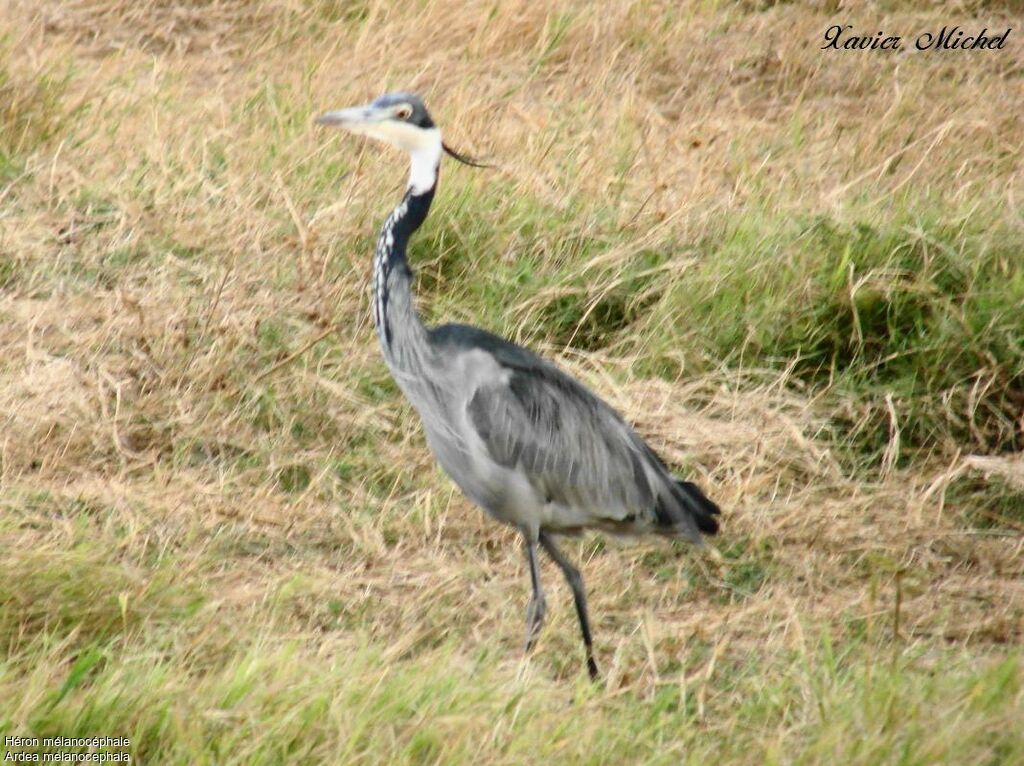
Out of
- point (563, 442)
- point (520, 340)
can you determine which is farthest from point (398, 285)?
point (520, 340)

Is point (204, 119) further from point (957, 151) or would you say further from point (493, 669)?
point (493, 669)

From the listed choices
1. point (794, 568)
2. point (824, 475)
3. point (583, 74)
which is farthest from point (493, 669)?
point (583, 74)

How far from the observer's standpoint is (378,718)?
11.3 ft

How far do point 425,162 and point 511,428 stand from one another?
756 mm

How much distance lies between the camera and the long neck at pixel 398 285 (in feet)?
14.1

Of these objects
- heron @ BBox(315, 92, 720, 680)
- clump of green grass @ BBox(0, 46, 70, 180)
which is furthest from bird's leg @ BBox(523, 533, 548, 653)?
clump of green grass @ BBox(0, 46, 70, 180)

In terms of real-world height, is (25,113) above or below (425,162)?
below

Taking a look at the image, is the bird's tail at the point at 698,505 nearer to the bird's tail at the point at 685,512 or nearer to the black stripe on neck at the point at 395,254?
the bird's tail at the point at 685,512

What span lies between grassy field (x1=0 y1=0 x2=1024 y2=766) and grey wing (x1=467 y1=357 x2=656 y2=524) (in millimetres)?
345

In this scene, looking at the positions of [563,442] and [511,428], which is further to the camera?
[563,442]

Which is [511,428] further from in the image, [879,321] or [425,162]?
[879,321]

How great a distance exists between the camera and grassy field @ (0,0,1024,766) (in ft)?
11.8

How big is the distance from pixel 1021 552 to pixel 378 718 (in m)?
2.31

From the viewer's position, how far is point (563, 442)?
4398 mm
